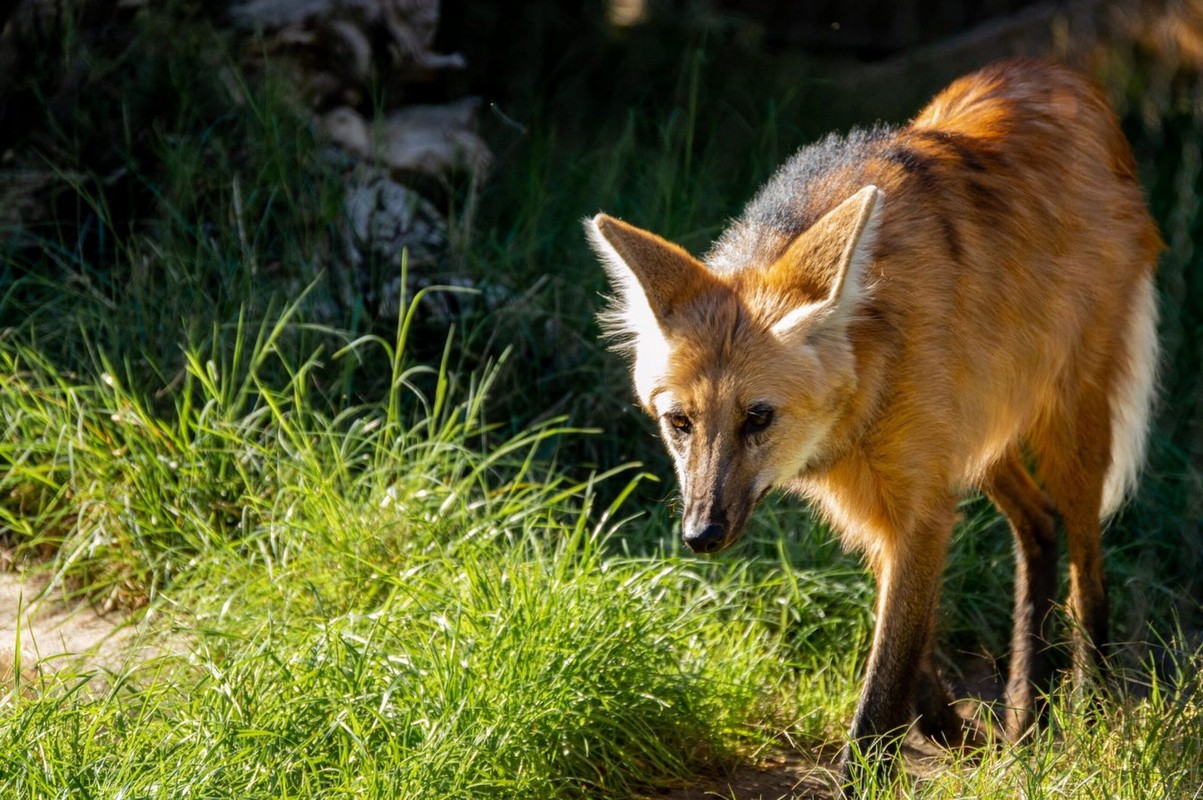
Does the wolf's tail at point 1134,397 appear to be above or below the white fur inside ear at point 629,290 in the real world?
below

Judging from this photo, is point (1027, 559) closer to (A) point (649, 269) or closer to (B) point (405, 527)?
(A) point (649, 269)

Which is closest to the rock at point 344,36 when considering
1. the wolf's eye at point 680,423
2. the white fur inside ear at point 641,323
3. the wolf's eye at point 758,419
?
the white fur inside ear at point 641,323

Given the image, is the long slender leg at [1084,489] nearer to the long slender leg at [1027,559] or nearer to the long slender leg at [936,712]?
the long slender leg at [1027,559]

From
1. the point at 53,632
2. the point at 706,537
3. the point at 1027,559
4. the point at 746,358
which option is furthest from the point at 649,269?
the point at 53,632

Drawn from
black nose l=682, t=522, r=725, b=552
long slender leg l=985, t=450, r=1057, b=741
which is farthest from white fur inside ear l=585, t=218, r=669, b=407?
long slender leg l=985, t=450, r=1057, b=741

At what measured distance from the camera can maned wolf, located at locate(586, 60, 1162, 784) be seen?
286 cm

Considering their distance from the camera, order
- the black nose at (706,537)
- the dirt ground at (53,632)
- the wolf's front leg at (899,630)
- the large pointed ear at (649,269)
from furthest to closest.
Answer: the dirt ground at (53,632) < the wolf's front leg at (899,630) < the large pointed ear at (649,269) < the black nose at (706,537)

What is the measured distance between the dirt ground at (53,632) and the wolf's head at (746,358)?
4.67ft

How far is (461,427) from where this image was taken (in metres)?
3.76

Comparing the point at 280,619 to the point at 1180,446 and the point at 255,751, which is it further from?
the point at 1180,446

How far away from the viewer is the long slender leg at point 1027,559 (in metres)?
3.65

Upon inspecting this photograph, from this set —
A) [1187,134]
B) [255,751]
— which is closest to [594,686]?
[255,751]

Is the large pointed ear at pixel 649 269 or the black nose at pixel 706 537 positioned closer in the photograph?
the black nose at pixel 706 537

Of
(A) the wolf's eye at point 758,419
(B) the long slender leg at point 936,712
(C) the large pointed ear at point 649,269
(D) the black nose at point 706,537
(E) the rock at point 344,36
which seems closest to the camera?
(D) the black nose at point 706,537
